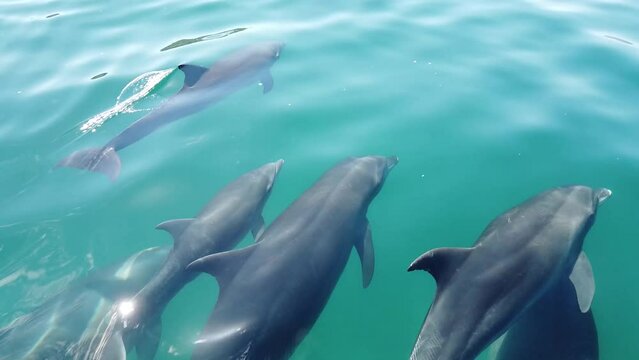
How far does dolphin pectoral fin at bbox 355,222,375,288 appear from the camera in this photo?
22.0 feet

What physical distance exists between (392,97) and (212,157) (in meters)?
3.36

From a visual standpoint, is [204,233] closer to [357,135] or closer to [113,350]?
[113,350]

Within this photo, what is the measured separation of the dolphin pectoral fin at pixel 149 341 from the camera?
6148mm

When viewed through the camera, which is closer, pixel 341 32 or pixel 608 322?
pixel 608 322

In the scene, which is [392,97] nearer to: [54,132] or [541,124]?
[541,124]

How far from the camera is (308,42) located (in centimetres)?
1237

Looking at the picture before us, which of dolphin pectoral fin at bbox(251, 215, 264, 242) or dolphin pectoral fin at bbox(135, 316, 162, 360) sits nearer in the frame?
dolphin pectoral fin at bbox(135, 316, 162, 360)

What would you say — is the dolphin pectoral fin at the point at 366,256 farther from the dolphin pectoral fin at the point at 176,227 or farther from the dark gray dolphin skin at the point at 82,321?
the dark gray dolphin skin at the point at 82,321

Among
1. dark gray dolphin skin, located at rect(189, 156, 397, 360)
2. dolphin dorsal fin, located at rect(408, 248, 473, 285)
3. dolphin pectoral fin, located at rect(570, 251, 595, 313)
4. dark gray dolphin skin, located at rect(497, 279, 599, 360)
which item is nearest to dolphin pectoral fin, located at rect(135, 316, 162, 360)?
dark gray dolphin skin, located at rect(189, 156, 397, 360)

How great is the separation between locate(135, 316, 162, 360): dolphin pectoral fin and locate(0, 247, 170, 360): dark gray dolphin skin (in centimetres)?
1

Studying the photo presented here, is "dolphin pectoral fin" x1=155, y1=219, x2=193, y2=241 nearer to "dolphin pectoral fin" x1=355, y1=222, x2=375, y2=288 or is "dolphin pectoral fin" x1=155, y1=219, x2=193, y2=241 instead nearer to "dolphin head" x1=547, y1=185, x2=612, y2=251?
"dolphin pectoral fin" x1=355, y1=222, x2=375, y2=288

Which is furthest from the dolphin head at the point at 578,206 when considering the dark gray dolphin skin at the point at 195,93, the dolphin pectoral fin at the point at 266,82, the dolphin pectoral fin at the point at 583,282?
the dark gray dolphin skin at the point at 195,93

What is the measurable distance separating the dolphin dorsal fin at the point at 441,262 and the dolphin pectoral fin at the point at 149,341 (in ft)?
9.78

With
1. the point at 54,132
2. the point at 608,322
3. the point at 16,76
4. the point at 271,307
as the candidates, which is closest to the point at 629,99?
the point at 608,322
